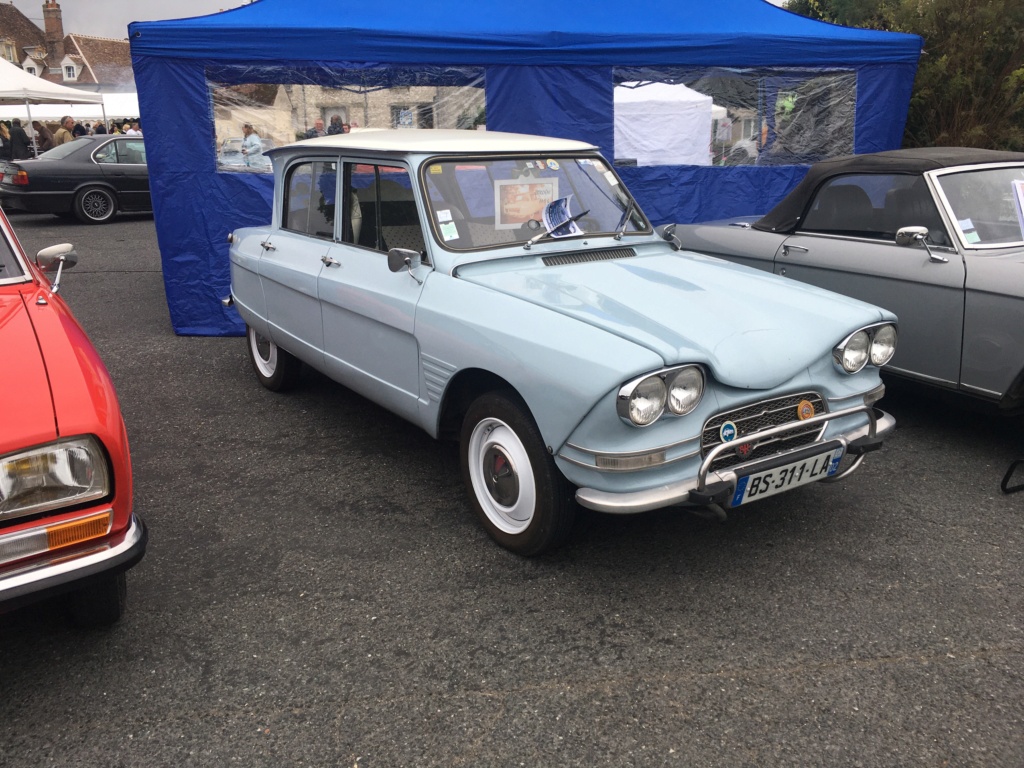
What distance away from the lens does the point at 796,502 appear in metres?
3.82

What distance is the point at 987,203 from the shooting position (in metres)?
4.50

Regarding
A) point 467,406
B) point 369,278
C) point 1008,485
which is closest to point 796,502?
point 1008,485

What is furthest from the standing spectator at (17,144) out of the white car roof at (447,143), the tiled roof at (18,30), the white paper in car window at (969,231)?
the tiled roof at (18,30)

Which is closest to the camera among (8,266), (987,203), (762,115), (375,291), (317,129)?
(8,266)

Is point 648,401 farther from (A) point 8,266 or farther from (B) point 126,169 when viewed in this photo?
(B) point 126,169

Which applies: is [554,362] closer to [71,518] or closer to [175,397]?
[71,518]

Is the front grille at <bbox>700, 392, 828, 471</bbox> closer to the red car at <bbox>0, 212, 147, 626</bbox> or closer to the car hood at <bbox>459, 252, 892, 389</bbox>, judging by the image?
the car hood at <bbox>459, 252, 892, 389</bbox>

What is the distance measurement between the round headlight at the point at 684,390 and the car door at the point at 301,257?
2.23 meters

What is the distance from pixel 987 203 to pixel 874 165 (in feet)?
2.12

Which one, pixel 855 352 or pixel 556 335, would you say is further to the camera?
pixel 855 352

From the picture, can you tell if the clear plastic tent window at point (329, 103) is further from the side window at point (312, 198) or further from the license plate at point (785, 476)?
the license plate at point (785, 476)

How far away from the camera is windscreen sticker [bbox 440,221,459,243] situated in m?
A: 3.69

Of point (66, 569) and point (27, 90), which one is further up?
point (27, 90)

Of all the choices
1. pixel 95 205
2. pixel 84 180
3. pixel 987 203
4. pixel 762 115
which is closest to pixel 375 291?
pixel 987 203
